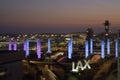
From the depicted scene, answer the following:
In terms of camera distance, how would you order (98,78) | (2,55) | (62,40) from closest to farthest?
(2,55)
(98,78)
(62,40)

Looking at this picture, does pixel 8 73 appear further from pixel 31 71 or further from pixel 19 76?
pixel 31 71

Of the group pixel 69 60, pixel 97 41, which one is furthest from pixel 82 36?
pixel 69 60

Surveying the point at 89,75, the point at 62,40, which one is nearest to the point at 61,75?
the point at 89,75

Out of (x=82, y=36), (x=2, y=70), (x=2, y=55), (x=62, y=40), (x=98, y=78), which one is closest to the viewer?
(x=2, y=70)

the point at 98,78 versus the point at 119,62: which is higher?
the point at 119,62

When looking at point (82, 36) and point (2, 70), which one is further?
point (82, 36)

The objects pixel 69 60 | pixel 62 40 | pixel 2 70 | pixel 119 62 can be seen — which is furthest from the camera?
pixel 62 40

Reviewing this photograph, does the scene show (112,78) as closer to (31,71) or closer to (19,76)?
(19,76)

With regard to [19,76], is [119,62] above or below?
above

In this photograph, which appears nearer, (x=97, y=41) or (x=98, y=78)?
(x=98, y=78)
